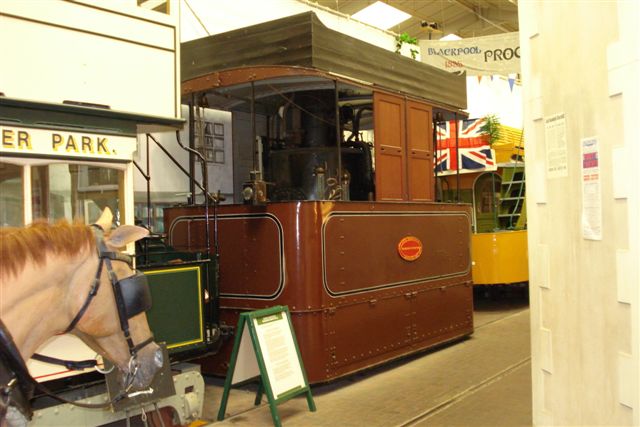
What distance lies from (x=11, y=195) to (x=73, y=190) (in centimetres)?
A: 57

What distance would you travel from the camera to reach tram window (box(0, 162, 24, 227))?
3.93 meters

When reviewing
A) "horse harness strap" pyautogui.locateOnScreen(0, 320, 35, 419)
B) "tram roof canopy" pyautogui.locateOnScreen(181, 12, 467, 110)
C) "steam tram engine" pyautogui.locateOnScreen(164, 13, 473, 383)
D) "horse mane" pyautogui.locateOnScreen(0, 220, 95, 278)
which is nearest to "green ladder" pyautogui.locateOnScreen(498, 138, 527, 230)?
"steam tram engine" pyautogui.locateOnScreen(164, 13, 473, 383)

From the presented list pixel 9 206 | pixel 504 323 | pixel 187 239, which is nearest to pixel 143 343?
pixel 9 206

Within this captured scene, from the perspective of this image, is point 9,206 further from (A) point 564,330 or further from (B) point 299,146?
(B) point 299,146

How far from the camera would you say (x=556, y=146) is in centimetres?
302

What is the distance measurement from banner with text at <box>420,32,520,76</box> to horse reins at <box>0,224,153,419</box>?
10182 millimetres

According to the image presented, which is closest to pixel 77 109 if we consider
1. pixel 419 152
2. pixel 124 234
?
pixel 124 234

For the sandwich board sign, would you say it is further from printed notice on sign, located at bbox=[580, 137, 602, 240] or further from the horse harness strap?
printed notice on sign, located at bbox=[580, 137, 602, 240]

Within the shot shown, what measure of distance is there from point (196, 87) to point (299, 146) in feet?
5.66

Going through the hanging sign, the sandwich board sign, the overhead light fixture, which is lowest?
the sandwich board sign

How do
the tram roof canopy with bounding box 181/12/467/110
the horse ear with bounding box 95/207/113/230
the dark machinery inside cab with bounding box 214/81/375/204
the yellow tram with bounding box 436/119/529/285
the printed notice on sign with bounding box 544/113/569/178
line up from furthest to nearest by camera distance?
the yellow tram with bounding box 436/119/529/285 < the dark machinery inside cab with bounding box 214/81/375/204 < the tram roof canopy with bounding box 181/12/467/110 < the printed notice on sign with bounding box 544/113/569/178 < the horse ear with bounding box 95/207/113/230

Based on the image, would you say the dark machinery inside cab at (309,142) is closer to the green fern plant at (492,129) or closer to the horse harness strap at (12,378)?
the green fern plant at (492,129)

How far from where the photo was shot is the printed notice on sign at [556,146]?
117 inches

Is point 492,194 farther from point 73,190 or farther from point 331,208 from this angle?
point 73,190
